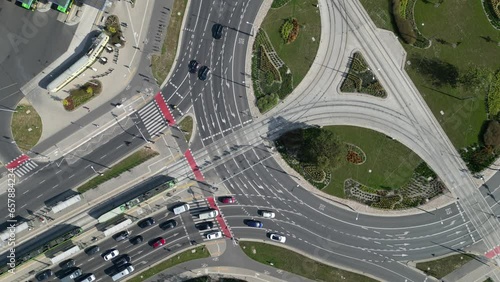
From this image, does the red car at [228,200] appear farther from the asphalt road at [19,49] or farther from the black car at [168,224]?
the asphalt road at [19,49]

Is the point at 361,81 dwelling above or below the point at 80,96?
above

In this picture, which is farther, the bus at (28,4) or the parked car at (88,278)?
the parked car at (88,278)

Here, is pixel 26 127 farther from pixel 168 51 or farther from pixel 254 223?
pixel 254 223

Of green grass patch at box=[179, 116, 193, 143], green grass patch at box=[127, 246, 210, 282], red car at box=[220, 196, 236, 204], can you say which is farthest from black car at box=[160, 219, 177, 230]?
green grass patch at box=[179, 116, 193, 143]

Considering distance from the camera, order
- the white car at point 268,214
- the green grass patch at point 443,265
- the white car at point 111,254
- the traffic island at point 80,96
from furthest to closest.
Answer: the green grass patch at point 443,265 → the white car at point 268,214 → the white car at point 111,254 → the traffic island at point 80,96

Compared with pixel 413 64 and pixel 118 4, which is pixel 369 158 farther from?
pixel 118 4

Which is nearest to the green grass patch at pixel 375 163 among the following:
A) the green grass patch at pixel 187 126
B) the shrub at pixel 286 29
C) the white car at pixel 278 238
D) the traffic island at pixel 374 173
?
the traffic island at pixel 374 173

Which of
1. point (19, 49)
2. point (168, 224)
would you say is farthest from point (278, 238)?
point (19, 49)

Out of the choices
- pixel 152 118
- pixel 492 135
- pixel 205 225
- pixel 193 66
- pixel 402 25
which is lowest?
pixel 205 225
